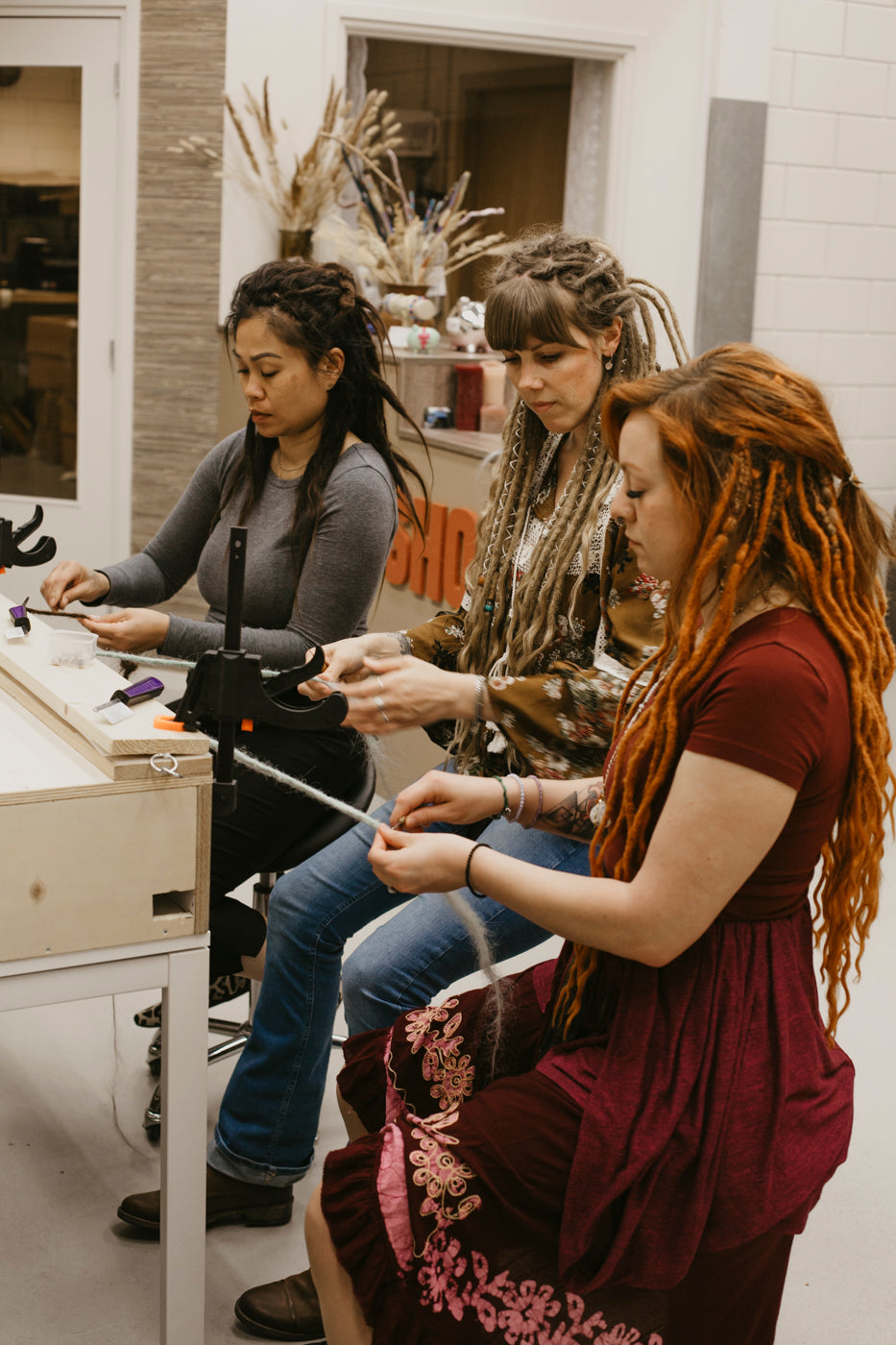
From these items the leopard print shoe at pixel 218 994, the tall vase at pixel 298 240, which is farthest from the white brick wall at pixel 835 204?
the leopard print shoe at pixel 218 994

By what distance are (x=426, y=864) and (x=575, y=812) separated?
26 cm

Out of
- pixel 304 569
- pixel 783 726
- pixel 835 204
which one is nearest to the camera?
pixel 783 726

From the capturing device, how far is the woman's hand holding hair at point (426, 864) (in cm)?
124

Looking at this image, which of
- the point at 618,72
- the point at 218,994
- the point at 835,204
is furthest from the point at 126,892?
the point at 835,204

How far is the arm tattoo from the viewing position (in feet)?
4.74

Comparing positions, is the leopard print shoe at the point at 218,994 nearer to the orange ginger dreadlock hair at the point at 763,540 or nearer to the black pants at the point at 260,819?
the black pants at the point at 260,819

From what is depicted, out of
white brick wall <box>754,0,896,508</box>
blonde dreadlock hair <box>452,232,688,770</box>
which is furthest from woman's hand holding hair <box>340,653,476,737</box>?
white brick wall <box>754,0,896,508</box>

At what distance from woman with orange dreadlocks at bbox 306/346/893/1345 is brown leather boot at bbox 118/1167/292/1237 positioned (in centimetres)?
62

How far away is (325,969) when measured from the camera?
1731mm

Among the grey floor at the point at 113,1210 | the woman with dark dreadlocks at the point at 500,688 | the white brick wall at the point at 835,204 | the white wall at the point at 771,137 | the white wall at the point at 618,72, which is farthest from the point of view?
the white brick wall at the point at 835,204

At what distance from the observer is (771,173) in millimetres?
5336

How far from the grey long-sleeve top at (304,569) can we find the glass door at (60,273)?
10.4 feet

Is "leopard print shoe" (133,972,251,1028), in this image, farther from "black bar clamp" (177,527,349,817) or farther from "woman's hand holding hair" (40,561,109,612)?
"black bar clamp" (177,527,349,817)

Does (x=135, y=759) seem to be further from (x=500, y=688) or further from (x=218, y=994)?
(x=218, y=994)
